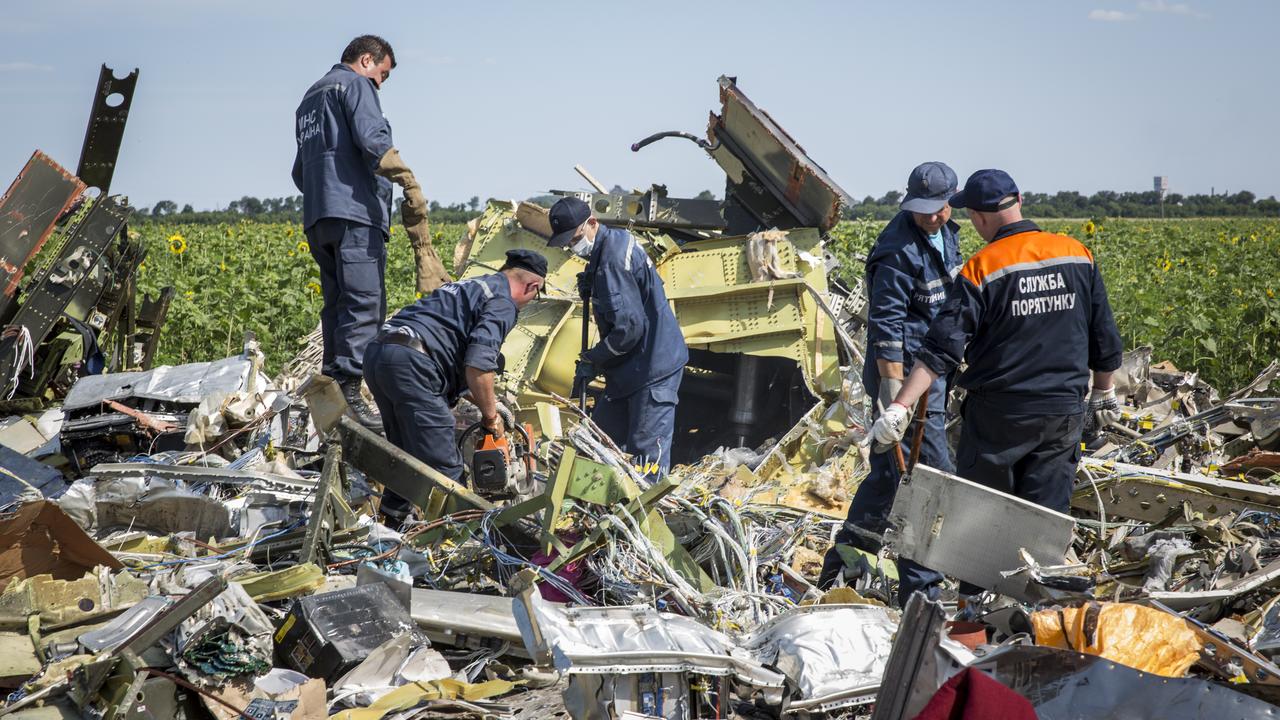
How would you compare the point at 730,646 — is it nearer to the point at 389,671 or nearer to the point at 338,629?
the point at 389,671

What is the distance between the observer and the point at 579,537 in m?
4.51

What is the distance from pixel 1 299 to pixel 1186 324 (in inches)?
350

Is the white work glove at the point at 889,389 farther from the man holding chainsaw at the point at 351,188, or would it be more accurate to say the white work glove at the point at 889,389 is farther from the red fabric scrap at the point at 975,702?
the man holding chainsaw at the point at 351,188

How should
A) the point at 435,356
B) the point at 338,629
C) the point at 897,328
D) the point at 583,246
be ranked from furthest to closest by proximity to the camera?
the point at 583,246 → the point at 435,356 → the point at 897,328 → the point at 338,629

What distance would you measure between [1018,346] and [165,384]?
4.89 m

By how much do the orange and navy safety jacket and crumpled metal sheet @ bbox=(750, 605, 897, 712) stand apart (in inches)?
41.4

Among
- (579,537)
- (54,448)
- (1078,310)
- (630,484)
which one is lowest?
(54,448)

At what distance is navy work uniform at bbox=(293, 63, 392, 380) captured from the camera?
6.20 metres

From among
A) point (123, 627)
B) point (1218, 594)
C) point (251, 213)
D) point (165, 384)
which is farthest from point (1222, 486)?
point (251, 213)

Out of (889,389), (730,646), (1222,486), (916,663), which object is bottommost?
(730,646)

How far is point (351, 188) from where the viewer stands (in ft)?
20.6

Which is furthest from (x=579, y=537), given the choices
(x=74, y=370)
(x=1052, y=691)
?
(x=74, y=370)

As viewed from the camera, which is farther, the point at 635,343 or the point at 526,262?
the point at 635,343

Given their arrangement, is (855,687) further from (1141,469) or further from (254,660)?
(1141,469)
